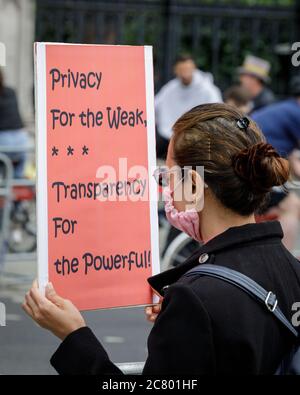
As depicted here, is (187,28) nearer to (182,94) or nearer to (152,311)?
(182,94)

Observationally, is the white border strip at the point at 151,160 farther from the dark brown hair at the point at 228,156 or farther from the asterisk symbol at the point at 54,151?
the dark brown hair at the point at 228,156

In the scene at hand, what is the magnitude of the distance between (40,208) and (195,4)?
11.7 m

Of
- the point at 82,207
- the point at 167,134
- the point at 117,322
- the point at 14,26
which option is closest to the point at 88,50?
the point at 82,207

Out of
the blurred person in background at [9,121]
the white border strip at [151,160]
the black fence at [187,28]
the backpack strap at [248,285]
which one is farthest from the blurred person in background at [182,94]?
the backpack strap at [248,285]

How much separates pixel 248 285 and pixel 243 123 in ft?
1.45

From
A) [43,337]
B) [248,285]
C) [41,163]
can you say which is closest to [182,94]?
[43,337]

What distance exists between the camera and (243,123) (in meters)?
2.60

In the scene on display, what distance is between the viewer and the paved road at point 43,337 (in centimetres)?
584

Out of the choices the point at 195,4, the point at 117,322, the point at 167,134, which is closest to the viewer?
the point at 117,322

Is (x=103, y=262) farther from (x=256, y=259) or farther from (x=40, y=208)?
(x=256, y=259)

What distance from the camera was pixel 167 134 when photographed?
10.7 meters

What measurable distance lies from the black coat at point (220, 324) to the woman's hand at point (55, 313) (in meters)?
0.03

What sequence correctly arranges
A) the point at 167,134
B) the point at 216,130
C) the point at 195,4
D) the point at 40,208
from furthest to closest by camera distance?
1. the point at 195,4
2. the point at 167,134
3. the point at 40,208
4. the point at 216,130

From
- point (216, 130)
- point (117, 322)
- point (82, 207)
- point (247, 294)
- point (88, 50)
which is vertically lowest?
point (117, 322)
